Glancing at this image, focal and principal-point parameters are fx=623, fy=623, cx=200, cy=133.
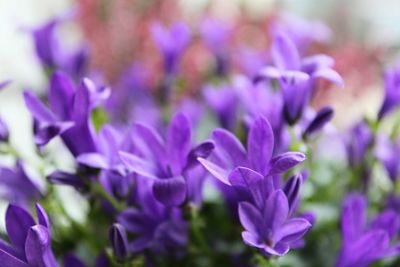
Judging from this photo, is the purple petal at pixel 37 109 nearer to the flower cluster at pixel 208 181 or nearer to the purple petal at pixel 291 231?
the flower cluster at pixel 208 181

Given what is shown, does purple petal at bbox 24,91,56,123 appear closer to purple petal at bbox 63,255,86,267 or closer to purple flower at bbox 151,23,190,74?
purple petal at bbox 63,255,86,267

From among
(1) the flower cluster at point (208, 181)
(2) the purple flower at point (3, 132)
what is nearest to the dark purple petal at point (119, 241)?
(1) the flower cluster at point (208, 181)

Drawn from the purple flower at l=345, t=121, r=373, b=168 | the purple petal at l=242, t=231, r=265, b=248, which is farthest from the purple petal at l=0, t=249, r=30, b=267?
the purple flower at l=345, t=121, r=373, b=168

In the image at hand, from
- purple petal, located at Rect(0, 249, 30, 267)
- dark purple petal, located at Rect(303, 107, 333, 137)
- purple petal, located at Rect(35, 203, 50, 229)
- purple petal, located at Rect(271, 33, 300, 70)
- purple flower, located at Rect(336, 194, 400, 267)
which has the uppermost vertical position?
purple petal, located at Rect(271, 33, 300, 70)

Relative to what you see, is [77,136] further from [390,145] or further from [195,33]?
[195,33]

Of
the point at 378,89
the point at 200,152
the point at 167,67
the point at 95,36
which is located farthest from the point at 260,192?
the point at 378,89

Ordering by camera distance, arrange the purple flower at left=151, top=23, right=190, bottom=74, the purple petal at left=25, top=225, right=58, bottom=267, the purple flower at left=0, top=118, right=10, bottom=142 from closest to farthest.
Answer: the purple petal at left=25, top=225, right=58, bottom=267, the purple flower at left=0, top=118, right=10, bottom=142, the purple flower at left=151, top=23, right=190, bottom=74

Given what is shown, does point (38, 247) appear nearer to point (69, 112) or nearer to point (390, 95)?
point (69, 112)
